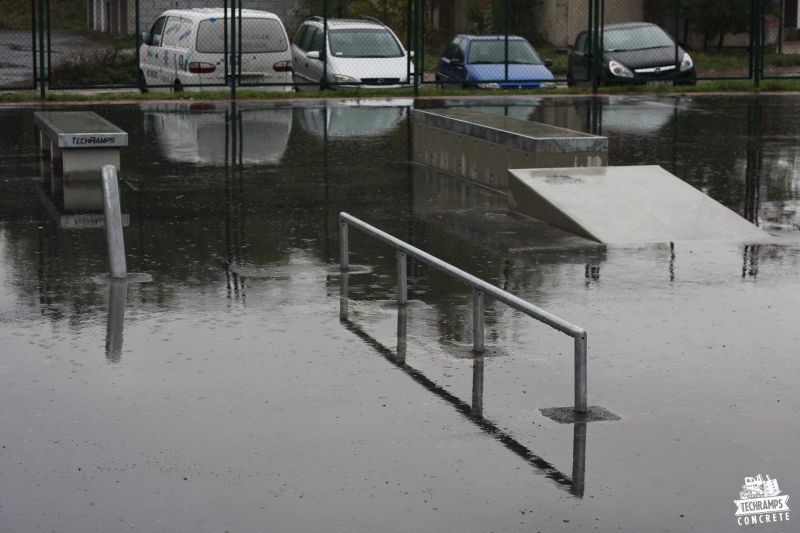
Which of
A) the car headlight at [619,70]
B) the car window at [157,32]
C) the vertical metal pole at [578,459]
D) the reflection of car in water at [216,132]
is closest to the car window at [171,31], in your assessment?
the car window at [157,32]

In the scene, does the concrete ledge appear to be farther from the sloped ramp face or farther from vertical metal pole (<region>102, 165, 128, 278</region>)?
vertical metal pole (<region>102, 165, 128, 278</region>)

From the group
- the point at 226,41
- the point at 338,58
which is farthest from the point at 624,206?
the point at 338,58

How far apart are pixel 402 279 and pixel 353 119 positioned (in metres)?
14.7

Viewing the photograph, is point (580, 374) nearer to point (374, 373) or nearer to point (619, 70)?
point (374, 373)

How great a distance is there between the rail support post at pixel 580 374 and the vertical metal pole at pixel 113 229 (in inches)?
196

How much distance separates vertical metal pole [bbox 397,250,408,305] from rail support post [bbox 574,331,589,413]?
2753 millimetres

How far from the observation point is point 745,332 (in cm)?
1047

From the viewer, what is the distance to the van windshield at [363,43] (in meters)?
30.0

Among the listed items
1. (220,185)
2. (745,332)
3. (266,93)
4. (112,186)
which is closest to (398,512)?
(745,332)

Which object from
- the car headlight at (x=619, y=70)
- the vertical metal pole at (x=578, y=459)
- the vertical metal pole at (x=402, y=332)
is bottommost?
the vertical metal pole at (x=578, y=459)

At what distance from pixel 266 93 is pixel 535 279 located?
17.4 m

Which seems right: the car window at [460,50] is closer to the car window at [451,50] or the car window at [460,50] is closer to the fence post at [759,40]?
the car window at [451,50]

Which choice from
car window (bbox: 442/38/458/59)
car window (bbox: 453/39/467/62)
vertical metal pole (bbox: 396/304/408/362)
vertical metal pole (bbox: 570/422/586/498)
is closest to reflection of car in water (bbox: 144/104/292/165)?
car window (bbox: 453/39/467/62)

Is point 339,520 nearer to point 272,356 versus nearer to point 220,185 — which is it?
point 272,356
